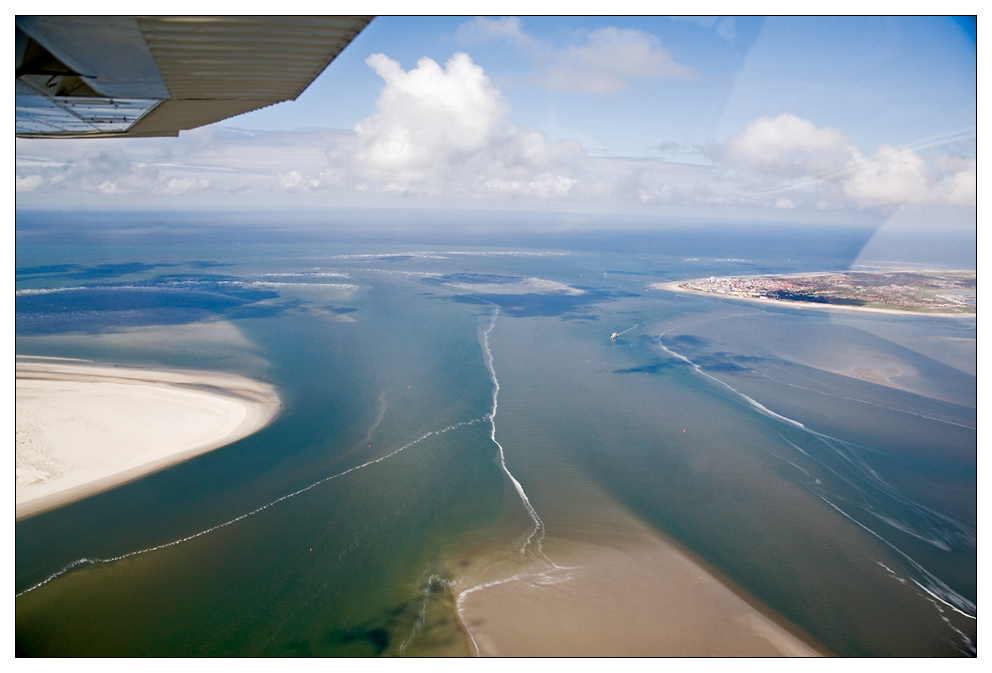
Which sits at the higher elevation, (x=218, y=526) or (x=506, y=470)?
(x=506, y=470)

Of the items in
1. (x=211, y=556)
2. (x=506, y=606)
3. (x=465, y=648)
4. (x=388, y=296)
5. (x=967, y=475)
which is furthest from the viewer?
(x=388, y=296)

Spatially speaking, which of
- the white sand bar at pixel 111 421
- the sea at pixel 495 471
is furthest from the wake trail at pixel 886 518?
the white sand bar at pixel 111 421

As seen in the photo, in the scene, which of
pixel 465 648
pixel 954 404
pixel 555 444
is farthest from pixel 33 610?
pixel 954 404

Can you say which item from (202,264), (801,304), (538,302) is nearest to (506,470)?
(538,302)

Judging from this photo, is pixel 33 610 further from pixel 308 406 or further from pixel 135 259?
pixel 135 259

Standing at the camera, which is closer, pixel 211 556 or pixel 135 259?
pixel 211 556

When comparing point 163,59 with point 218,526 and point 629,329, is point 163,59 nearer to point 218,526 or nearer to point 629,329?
point 218,526

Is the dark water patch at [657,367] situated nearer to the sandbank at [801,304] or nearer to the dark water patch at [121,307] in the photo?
the sandbank at [801,304]
